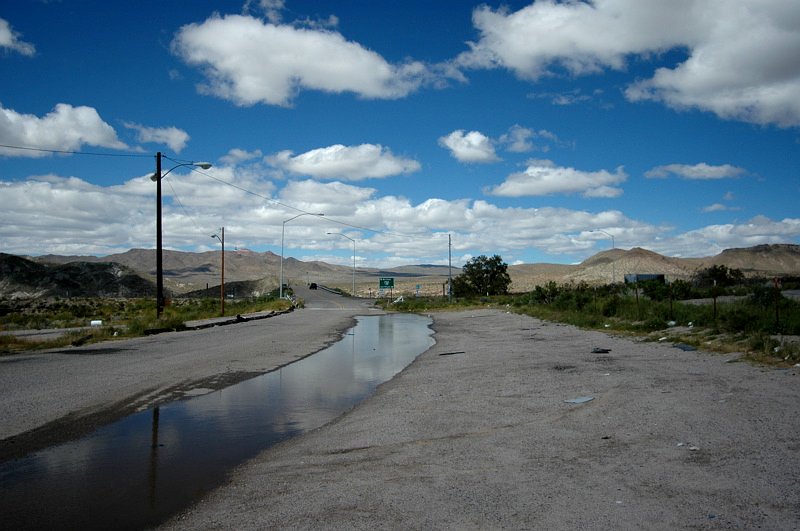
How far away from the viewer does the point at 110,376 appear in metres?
14.4

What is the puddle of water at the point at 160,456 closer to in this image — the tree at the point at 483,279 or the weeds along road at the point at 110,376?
the weeds along road at the point at 110,376

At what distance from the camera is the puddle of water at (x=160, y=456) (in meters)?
5.97

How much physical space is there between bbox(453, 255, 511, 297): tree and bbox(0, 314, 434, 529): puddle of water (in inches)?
2771

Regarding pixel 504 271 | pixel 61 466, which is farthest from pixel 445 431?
pixel 504 271

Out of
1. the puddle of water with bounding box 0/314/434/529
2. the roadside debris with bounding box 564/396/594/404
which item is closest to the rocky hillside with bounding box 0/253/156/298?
the puddle of water with bounding box 0/314/434/529

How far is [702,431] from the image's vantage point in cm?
766

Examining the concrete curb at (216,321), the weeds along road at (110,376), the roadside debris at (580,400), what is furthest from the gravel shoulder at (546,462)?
the concrete curb at (216,321)

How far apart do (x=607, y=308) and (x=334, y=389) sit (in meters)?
19.7

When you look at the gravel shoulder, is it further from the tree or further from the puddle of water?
the tree

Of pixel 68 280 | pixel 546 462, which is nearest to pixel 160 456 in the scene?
pixel 546 462

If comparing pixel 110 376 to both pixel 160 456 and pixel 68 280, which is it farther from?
pixel 68 280

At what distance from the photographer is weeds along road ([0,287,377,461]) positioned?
31.2 feet

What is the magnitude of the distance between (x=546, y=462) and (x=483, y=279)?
7862 cm

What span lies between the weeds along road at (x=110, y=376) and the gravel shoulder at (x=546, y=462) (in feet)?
12.4
